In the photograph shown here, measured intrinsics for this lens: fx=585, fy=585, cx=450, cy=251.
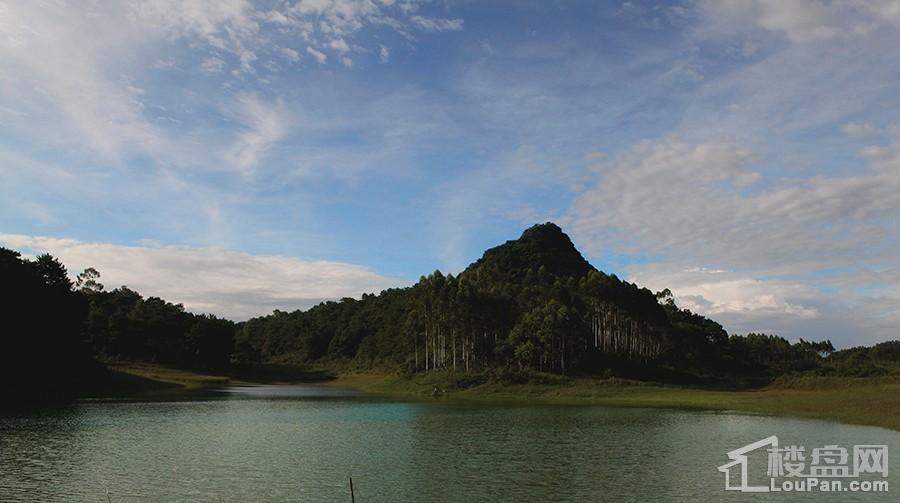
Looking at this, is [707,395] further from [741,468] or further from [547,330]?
[741,468]

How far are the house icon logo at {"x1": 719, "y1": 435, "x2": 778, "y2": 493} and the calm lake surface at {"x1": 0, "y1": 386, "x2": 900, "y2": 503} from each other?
702 mm

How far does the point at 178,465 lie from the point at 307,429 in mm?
17692

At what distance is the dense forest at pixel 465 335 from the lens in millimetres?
93500

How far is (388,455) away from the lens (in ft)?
123

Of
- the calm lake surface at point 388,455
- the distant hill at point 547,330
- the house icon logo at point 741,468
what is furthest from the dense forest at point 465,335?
the house icon logo at point 741,468

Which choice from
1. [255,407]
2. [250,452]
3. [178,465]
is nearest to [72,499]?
[178,465]

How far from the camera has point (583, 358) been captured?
363 ft

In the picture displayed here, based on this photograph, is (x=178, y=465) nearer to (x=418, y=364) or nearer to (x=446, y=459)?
(x=446, y=459)

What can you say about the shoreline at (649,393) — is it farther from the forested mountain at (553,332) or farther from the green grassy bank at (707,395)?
the forested mountain at (553,332)

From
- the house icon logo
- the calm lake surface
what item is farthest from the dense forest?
the house icon logo

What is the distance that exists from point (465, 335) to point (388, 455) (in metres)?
78.5

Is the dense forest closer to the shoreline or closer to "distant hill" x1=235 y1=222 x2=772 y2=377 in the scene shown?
"distant hill" x1=235 y1=222 x2=772 y2=377

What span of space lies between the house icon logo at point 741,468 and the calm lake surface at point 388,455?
2.30 ft

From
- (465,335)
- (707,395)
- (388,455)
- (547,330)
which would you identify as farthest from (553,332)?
(388,455)
